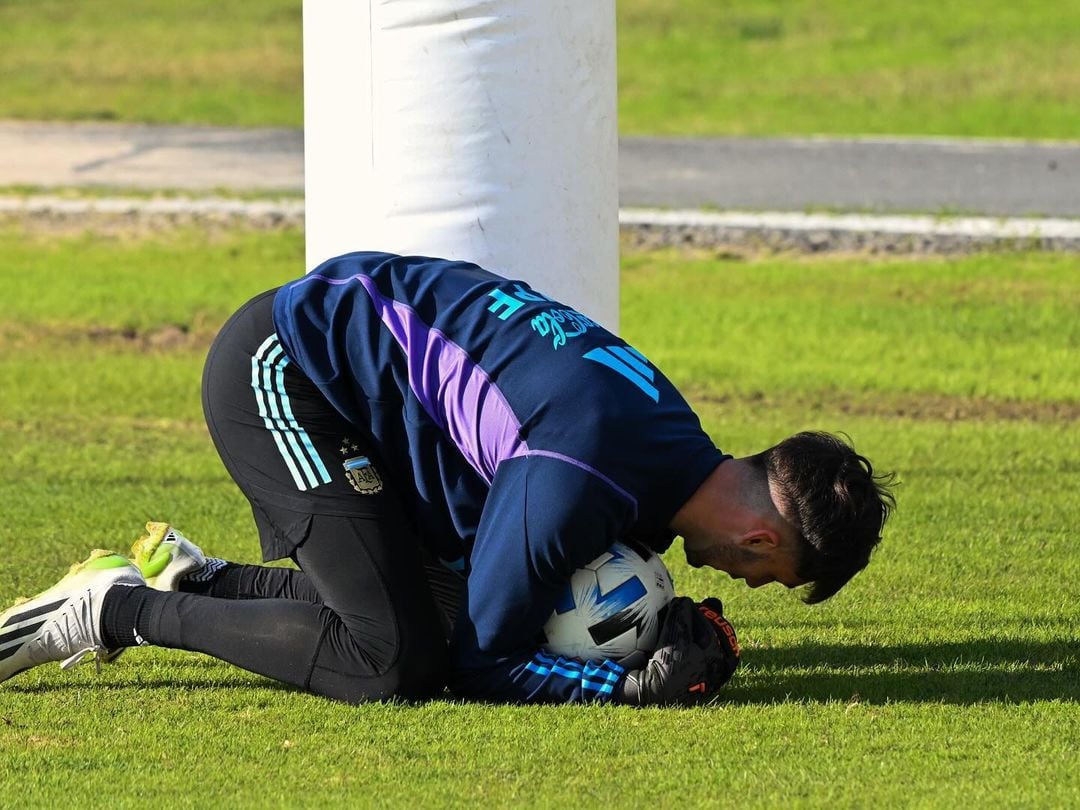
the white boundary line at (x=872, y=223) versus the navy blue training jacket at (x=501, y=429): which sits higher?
the navy blue training jacket at (x=501, y=429)

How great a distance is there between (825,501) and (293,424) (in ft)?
4.31

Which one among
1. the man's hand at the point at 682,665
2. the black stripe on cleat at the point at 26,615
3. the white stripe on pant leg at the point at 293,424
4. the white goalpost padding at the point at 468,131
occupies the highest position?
the white goalpost padding at the point at 468,131

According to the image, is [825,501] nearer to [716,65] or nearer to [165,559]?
[165,559]

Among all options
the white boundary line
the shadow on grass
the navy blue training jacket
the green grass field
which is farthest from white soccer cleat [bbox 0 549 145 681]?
the green grass field

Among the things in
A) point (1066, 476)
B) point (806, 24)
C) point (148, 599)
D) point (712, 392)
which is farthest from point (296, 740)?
point (806, 24)

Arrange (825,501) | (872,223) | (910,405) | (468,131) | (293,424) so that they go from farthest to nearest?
(872,223)
(910,405)
(468,131)
(293,424)
(825,501)

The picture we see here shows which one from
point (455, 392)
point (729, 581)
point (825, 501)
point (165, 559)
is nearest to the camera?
point (825, 501)

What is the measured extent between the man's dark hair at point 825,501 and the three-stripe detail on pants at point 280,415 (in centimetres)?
111

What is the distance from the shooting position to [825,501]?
4258mm

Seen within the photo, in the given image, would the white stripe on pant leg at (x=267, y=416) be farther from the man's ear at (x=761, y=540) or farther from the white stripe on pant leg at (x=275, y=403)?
the man's ear at (x=761, y=540)

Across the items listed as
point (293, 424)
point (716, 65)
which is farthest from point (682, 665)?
point (716, 65)

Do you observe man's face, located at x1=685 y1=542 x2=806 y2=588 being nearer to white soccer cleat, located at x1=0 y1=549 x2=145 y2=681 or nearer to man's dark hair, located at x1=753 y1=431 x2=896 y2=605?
man's dark hair, located at x1=753 y1=431 x2=896 y2=605

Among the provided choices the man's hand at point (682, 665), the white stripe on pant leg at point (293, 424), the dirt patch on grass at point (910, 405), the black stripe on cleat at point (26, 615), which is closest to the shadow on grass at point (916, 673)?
the man's hand at point (682, 665)

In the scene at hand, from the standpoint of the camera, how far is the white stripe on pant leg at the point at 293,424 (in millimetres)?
4531
